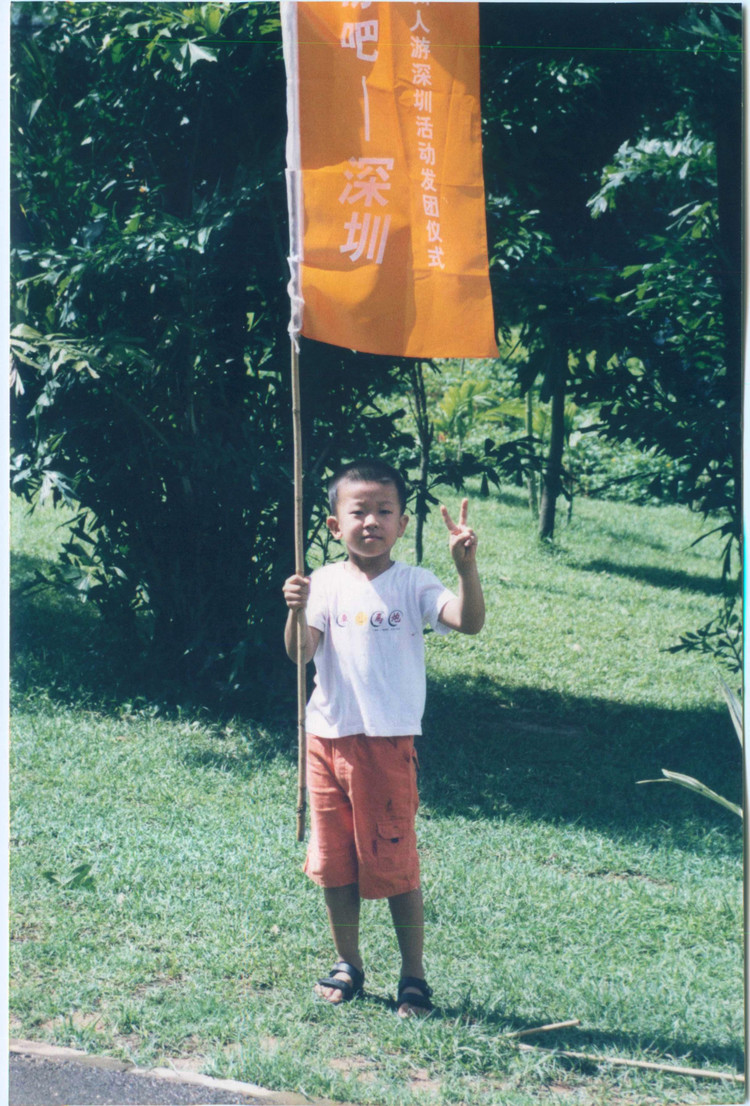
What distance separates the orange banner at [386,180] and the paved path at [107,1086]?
1735 millimetres

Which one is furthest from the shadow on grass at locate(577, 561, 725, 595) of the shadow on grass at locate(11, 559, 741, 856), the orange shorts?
the orange shorts

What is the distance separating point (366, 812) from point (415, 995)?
Answer: 1.51 feet

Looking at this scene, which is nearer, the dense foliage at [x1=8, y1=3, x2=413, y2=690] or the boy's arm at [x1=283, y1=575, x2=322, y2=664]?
the boy's arm at [x1=283, y1=575, x2=322, y2=664]

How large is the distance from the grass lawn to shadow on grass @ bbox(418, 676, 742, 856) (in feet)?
0.05

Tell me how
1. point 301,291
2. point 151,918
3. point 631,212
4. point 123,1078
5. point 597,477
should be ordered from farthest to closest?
point 597,477 < point 631,212 < point 151,918 < point 301,291 < point 123,1078

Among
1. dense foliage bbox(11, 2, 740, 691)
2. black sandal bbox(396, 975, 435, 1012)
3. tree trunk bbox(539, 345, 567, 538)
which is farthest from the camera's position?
tree trunk bbox(539, 345, 567, 538)

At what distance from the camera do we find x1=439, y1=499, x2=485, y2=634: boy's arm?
8.20 feet

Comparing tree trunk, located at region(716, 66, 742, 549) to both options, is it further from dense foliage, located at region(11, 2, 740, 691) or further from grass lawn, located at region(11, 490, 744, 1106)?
grass lawn, located at region(11, 490, 744, 1106)

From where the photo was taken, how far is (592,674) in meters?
6.01

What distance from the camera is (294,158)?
2.68 meters

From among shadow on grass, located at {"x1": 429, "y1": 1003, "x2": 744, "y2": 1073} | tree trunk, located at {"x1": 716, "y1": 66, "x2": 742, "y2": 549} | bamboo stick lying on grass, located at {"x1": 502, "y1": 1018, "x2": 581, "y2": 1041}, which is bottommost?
shadow on grass, located at {"x1": 429, "y1": 1003, "x2": 744, "y2": 1073}

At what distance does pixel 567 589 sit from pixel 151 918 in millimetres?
5358

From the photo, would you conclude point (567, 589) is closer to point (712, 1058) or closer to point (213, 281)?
point (213, 281)

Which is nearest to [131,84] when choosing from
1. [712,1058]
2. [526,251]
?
[526,251]
